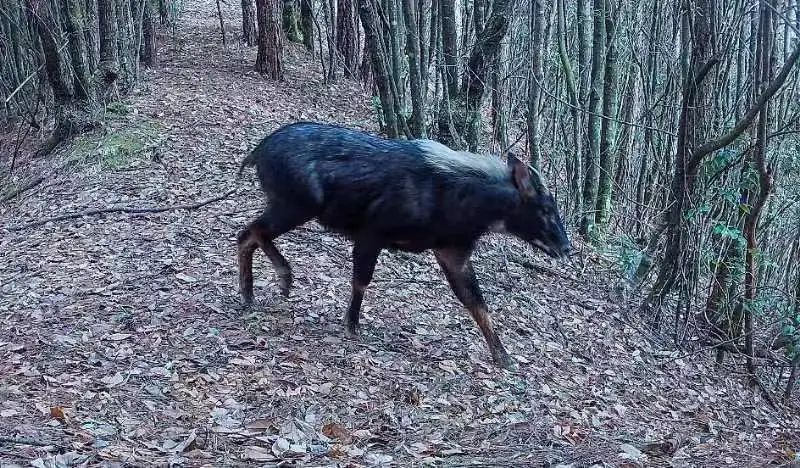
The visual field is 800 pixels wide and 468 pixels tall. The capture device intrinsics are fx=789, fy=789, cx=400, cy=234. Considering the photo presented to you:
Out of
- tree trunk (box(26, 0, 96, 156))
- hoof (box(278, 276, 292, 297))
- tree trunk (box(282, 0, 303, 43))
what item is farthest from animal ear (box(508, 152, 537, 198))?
tree trunk (box(282, 0, 303, 43))

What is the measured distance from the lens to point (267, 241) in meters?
6.06

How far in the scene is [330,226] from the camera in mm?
5973

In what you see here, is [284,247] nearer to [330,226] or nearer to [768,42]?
[330,226]

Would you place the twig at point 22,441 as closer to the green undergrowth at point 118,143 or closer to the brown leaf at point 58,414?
the brown leaf at point 58,414

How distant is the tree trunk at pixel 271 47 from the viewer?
13.5 m

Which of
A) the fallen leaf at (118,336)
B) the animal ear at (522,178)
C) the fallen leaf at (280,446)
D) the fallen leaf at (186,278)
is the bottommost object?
the fallen leaf at (186,278)

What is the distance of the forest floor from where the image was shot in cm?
464

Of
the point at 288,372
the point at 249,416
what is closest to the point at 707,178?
the point at 288,372

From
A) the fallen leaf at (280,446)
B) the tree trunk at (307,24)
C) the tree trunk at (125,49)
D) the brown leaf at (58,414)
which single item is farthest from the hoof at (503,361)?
the tree trunk at (307,24)

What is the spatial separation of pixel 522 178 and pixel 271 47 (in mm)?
9118

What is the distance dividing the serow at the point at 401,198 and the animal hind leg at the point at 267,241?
11 millimetres

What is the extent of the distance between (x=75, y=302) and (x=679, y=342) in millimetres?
5752

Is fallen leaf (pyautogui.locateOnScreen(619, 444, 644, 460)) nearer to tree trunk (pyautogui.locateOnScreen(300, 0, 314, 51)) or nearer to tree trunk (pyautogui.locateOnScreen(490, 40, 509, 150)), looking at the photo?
tree trunk (pyautogui.locateOnScreen(490, 40, 509, 150))

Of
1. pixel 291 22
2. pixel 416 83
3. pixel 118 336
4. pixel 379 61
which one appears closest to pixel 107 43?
pixel 379 61
